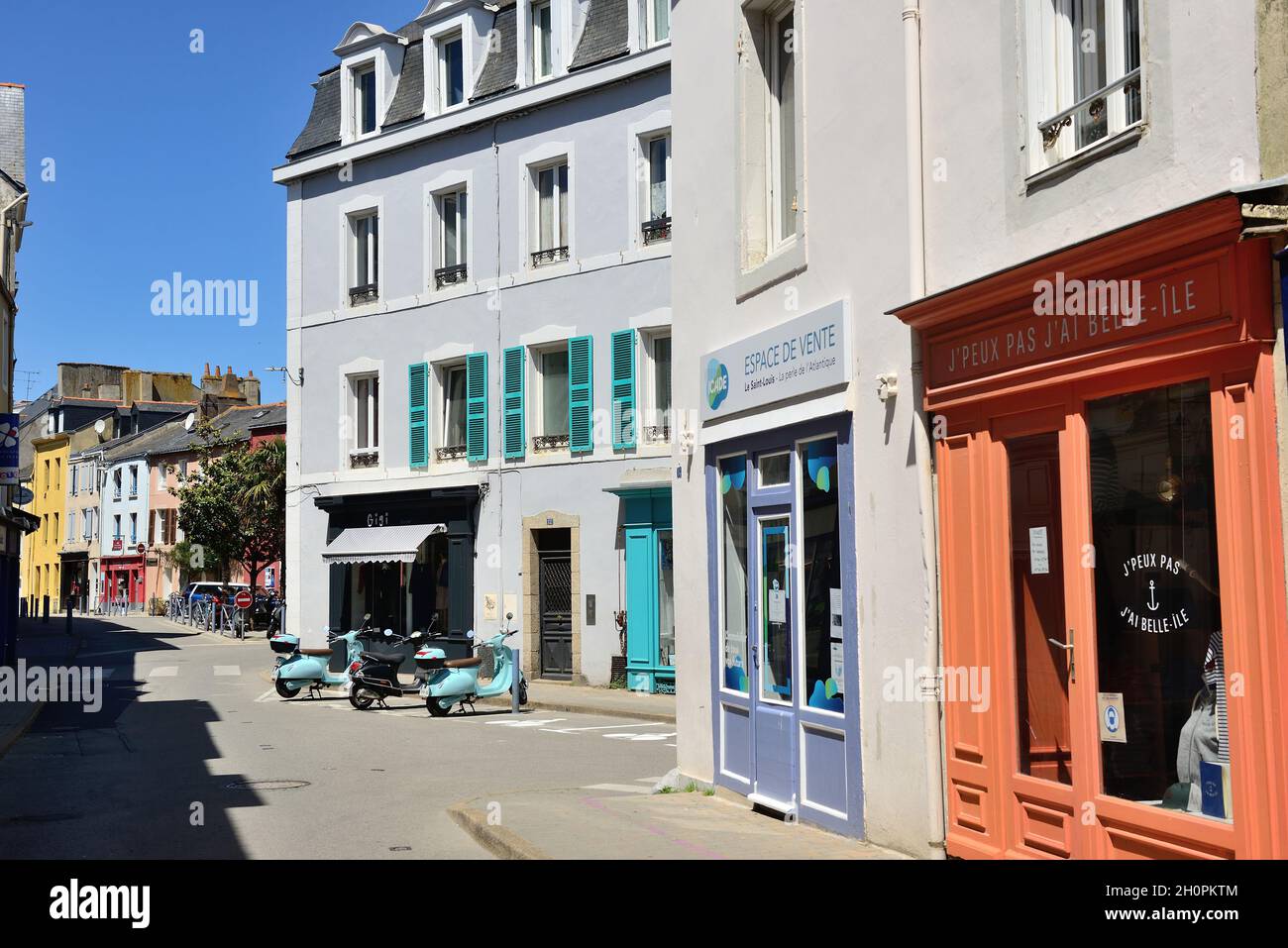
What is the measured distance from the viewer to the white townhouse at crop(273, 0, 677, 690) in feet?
74.4

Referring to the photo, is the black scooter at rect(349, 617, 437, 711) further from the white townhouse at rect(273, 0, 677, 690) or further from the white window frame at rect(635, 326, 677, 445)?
the white window frame at rect(635, 326, 677, 445)

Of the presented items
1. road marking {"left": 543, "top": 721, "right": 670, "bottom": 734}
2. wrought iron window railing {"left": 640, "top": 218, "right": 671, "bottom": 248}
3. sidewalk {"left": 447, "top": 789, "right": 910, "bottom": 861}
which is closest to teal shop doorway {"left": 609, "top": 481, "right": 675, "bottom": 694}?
road marking {"left": 543, "top": 721, "right": 670, "bottom": 734}

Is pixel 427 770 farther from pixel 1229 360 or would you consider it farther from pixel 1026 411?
pixel 1229 360

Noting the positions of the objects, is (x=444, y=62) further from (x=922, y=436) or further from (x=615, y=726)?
(x=922, y=436)

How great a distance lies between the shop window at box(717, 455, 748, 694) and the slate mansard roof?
1441cm

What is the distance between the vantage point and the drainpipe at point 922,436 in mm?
7566


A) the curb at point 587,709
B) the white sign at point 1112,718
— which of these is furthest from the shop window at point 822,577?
the curb at point 587,709

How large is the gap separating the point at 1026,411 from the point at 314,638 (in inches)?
921

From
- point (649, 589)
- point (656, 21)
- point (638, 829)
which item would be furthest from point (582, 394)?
point (638, 829)

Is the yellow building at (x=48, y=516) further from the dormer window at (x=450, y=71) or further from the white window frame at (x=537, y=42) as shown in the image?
the white window frame at (x=537, y=42)

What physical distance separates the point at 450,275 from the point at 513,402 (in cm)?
321

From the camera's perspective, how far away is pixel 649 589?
2223 centimetres
